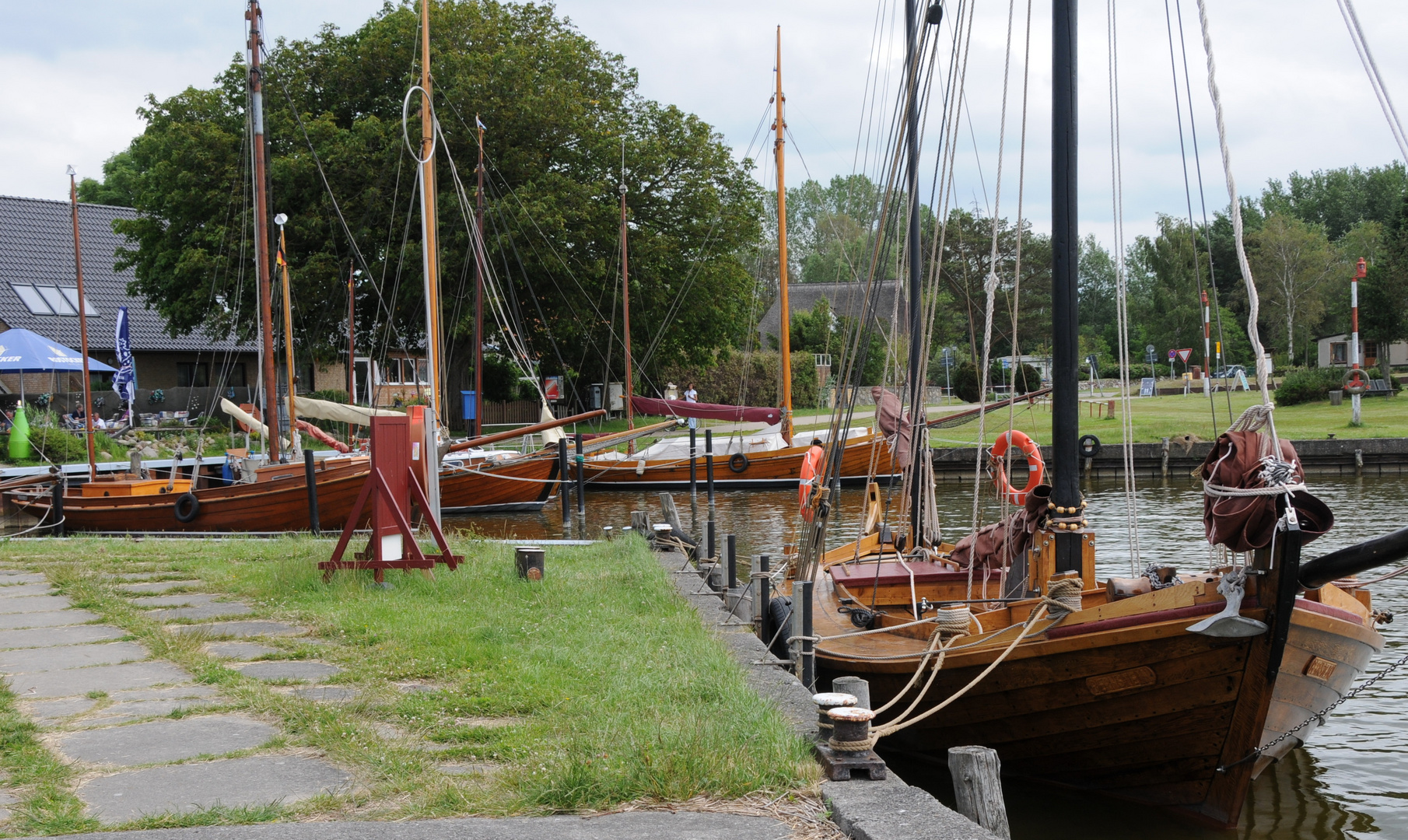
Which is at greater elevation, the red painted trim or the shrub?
the shrub

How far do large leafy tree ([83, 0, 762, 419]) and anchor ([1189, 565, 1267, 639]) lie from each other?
2800 centimetres

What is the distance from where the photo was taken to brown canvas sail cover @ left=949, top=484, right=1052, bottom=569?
801 centimetres

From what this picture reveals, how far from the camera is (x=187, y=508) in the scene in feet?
67.5

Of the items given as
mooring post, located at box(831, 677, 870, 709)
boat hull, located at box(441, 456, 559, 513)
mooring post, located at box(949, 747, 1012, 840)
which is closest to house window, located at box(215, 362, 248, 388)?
boat hull, located at box(441, 456, 559, 513)

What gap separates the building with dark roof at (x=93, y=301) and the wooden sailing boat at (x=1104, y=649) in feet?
120

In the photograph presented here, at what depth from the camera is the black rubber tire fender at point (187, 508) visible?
2055 cm

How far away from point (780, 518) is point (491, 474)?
7.16 metres

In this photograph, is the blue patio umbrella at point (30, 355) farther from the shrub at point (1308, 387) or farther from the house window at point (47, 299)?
the shrub at point (1308, 387)

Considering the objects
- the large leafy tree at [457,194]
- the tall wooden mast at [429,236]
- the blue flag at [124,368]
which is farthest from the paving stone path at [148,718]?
the large leafy tree at [457,194]

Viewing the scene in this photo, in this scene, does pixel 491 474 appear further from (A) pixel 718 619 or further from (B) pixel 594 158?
(A) pixel 718 619

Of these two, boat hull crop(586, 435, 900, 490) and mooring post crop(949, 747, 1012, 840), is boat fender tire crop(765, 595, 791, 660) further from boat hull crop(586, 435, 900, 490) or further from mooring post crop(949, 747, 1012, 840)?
boat hull crop(586, 435, 900, 490)

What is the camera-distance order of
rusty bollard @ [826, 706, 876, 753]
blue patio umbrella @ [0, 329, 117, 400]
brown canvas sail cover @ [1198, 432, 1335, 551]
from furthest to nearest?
blue patio umbrella @ [0, 329, 117, 400] < brown canvas sail cover @ [1198, 432, 1335, 551] < rusty bollard @ [826, 706, 876, 753]

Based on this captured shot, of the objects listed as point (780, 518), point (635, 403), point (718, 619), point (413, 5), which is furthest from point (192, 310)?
point (718, 619)

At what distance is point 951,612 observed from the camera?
729cm
